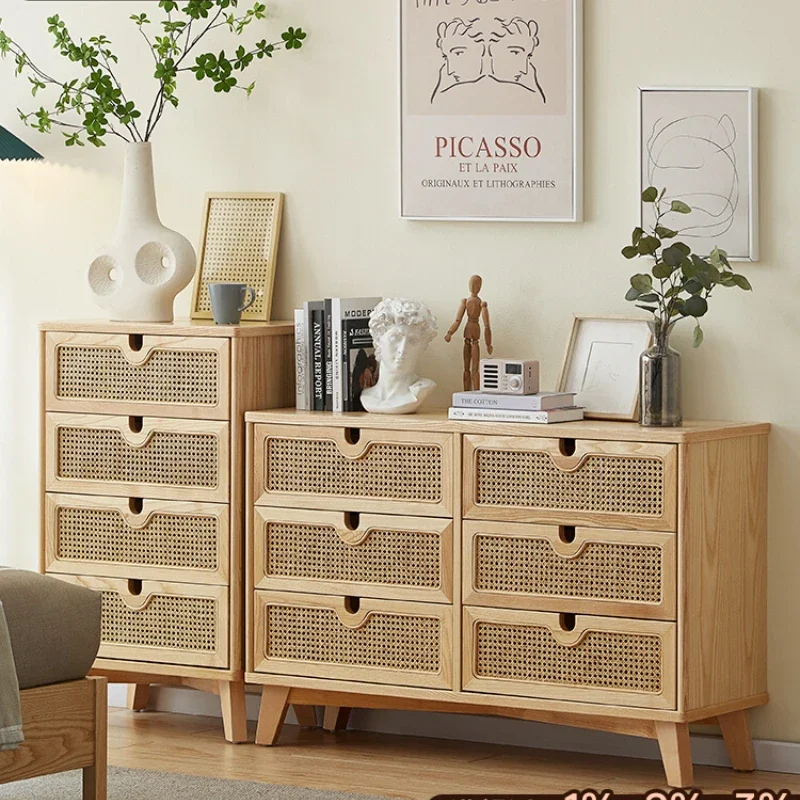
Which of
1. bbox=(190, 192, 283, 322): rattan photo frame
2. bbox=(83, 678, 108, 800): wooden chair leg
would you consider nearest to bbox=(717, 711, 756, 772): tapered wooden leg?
bbox=(83, 678, 108, 800): wooden chair leg

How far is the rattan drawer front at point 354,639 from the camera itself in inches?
146

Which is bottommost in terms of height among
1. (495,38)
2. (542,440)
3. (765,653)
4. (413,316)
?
(765,653)

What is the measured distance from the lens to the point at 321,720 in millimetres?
4199

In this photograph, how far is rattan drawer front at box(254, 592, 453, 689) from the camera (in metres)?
3.71

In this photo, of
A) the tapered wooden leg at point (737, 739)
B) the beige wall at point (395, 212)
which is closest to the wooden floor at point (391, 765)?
the tapered wooden leg at point (737, 739)

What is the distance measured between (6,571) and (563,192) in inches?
61.5

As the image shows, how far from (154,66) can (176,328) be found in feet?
2.67

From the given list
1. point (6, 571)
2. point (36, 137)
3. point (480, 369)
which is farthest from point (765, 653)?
point (36, 137)

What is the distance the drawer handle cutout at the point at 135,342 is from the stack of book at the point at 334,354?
37 centimetres

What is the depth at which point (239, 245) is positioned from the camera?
4230mm

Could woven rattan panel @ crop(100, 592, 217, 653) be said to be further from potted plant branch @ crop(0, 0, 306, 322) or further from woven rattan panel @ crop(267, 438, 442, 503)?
potted plant branch @ crop(0, 0, 306, 322)

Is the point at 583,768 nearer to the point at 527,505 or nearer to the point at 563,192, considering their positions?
the point at 527,505

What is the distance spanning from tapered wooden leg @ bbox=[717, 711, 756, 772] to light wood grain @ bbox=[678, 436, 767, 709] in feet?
0.24

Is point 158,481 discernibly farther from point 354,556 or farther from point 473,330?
point 473,330
